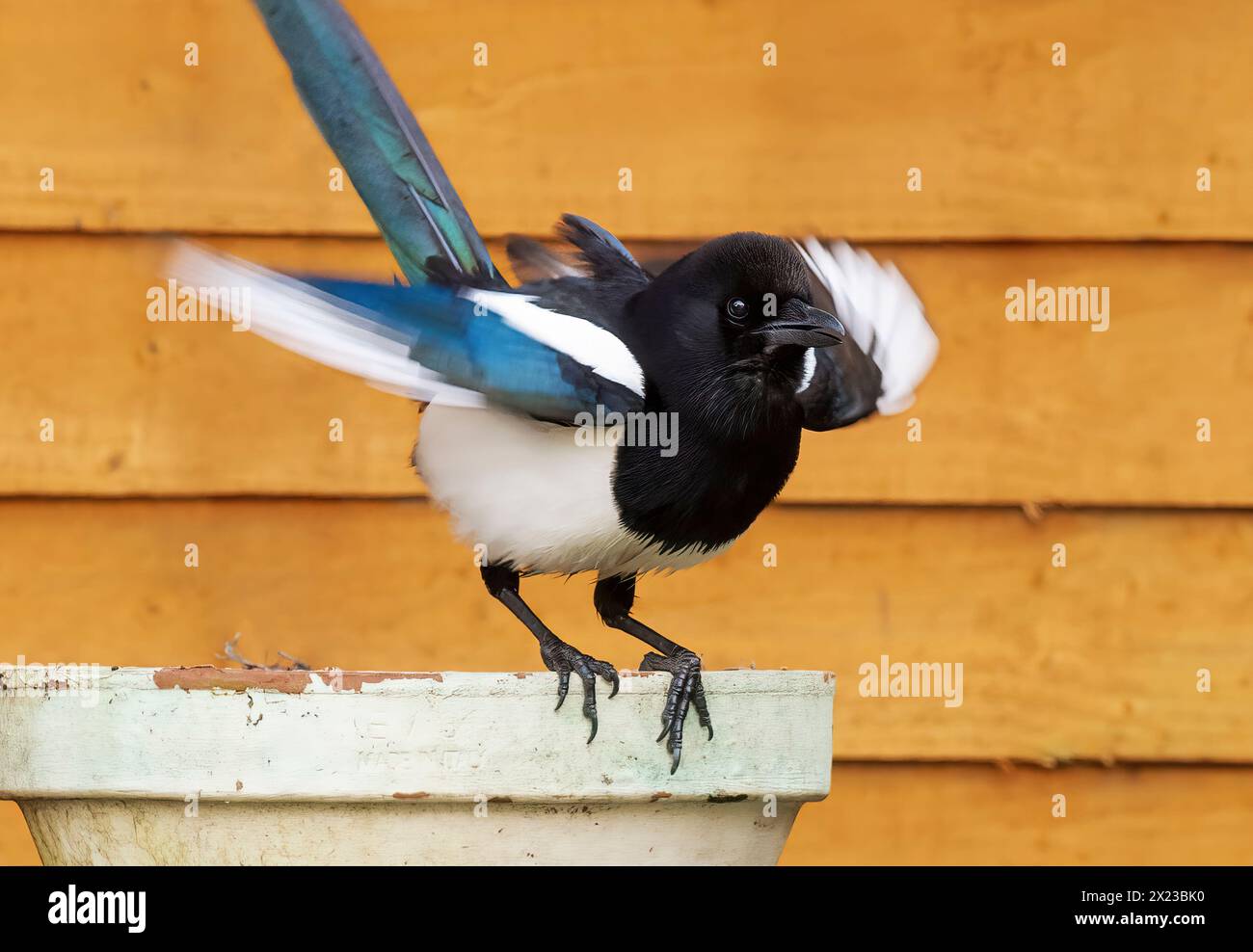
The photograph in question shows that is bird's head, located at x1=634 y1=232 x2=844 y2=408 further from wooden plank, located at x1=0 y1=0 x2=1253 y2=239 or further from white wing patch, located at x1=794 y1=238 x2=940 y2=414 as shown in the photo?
wooden plank, located at x1=0 y1=0 x2=1253 y2=239

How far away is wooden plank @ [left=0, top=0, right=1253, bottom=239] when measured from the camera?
1553mm

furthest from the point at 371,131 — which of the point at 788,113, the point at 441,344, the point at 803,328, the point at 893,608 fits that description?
the point at 893,608

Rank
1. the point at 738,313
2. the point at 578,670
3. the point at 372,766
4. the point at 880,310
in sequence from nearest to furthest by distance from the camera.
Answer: the point at 372,766
the point at 578,670
the point at 738,313
the point at 880,310

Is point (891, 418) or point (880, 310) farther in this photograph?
point (891, 418)

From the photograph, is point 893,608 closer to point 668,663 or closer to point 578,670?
point 668,663

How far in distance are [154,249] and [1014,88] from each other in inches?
32.8

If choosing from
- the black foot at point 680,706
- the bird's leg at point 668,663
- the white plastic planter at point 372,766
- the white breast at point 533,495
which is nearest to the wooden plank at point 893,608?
the bird's leg at point 668,663

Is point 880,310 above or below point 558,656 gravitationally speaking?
above

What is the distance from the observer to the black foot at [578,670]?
2.93 ft

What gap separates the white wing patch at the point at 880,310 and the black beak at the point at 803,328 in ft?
0.56

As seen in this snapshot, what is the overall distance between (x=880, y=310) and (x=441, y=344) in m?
0.40

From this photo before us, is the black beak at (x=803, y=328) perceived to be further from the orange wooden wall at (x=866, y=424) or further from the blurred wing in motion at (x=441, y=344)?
the orange wooden wall at (x=866, y=424)

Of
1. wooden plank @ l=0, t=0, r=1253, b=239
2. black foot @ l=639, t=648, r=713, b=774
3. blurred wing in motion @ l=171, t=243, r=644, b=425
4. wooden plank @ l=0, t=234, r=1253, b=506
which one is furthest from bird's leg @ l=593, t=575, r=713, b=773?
wooden plank @ l=0, t=0, r=1253, b=239

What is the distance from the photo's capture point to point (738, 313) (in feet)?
3.71
